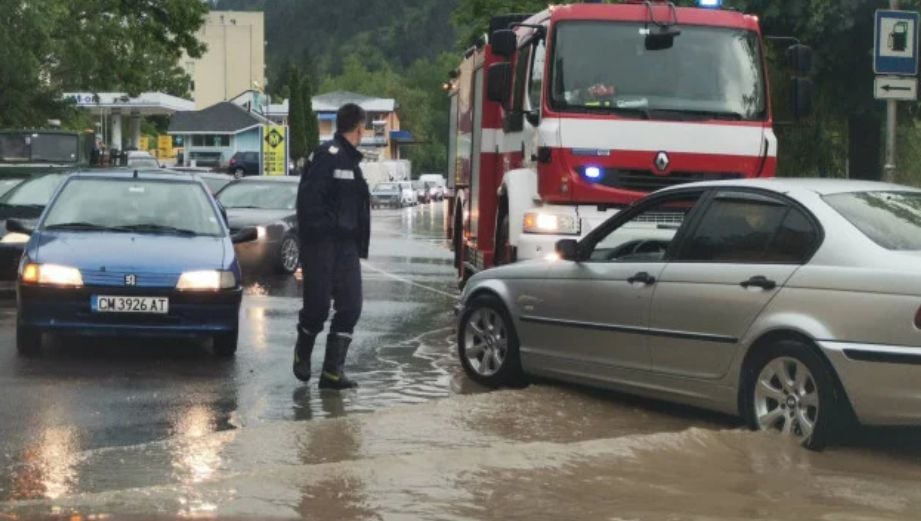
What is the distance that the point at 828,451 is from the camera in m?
7.65

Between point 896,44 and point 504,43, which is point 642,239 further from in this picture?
point 896,44

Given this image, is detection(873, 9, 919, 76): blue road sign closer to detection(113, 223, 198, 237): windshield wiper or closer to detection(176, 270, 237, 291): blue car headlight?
detection(176, 270, 237, 291): blue car headlight

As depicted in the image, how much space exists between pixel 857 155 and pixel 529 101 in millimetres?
11770

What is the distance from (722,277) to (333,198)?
2753 mm

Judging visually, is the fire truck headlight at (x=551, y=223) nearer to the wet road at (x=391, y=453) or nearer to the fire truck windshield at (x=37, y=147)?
the wet road at (x=391, y=453)

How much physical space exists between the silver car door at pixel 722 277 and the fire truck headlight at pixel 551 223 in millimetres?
3716

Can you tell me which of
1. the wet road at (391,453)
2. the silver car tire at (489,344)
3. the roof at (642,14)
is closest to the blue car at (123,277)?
the wet road at (391,453)

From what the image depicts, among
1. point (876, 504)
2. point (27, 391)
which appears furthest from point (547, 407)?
point (27, 391)

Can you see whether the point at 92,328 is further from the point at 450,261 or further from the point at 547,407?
the point at 450,261

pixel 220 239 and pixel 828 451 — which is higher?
pixel 220 239

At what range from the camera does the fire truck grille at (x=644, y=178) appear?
1253 centimetres

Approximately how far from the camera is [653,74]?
12.7m

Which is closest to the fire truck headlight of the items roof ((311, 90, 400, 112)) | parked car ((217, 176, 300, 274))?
parked car ((217, 176, 300, 274))

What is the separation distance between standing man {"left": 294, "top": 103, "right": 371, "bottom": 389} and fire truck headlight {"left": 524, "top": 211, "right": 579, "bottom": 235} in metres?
2.94
